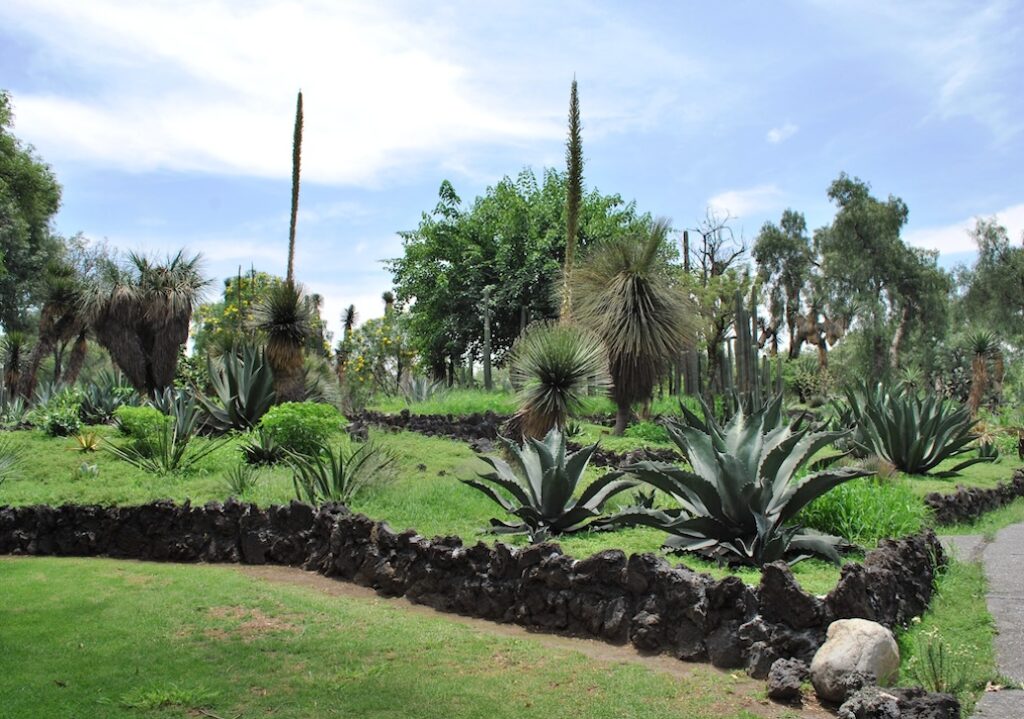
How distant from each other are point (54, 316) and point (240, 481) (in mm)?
21557

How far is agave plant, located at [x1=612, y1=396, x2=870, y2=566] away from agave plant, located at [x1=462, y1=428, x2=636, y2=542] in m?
0.68

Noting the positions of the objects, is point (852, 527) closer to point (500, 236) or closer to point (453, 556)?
point (453, 556)

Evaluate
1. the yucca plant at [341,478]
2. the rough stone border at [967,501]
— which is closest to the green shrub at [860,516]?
the rough stone border at [967,501]

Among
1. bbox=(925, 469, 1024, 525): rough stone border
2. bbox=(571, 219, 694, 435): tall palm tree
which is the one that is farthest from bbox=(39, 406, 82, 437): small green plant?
bbox=(925, 469, 1024, 525): rough stone border

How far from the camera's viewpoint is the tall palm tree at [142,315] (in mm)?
21156

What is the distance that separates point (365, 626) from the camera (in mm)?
6508

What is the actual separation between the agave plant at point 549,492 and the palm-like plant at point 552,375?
11.2 ft

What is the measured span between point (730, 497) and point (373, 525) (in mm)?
3160

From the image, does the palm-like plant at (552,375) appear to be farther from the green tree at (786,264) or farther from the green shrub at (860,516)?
the green tree at (786,264)

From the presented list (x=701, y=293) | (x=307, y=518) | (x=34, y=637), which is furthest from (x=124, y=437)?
(x=701, y=293)

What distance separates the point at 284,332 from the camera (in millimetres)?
17766

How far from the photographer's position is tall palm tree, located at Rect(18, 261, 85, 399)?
1127 inches

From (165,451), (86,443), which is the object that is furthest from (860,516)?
(86,443)

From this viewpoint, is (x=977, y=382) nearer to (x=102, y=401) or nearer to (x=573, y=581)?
(x=102, y=401)
